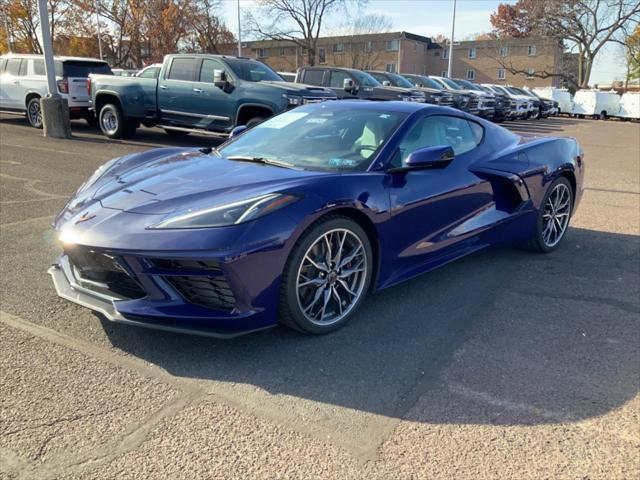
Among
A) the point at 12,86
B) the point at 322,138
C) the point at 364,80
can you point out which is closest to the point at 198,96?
the point at 364,80

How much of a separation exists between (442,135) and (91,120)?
13356 millimetres

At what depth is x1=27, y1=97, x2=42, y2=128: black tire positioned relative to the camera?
14.3 m

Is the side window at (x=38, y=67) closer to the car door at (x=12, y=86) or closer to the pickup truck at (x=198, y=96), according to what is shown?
the car door at (x=12, y=86)

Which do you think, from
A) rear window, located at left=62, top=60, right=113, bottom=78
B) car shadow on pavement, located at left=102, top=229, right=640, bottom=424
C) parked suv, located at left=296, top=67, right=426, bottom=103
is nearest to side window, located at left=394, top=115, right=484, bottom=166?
car shadow on pavement, located at left=102, top=229, right=640, bottom=424

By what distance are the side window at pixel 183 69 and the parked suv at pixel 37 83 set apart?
10.6 ft

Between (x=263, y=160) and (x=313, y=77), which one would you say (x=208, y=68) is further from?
(x=263, y=160)

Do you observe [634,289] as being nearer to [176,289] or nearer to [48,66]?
[176,289]

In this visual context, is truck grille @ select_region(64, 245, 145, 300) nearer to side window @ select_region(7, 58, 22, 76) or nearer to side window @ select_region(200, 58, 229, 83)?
side window @ select_region(200, 58, 229, 83)

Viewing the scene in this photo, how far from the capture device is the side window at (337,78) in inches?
609

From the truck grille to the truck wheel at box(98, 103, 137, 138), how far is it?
1045 cm

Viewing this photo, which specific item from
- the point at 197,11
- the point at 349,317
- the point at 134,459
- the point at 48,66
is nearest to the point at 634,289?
the point at 349,317

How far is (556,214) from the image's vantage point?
5.14 m

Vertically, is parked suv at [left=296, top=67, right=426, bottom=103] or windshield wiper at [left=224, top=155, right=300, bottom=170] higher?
parked suv at [left=296, top=67, right=426, bottom=103]

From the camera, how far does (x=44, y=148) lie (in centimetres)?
1072
